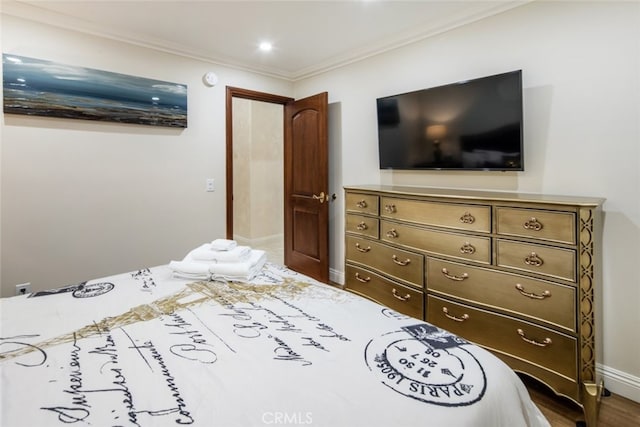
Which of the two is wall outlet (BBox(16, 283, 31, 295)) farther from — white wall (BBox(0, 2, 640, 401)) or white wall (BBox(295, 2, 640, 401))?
white wall (BBox(295, 2, 640, 401))

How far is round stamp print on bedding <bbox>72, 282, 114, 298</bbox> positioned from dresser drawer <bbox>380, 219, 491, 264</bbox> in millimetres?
1837

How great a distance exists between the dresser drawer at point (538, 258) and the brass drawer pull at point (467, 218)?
0.19 m

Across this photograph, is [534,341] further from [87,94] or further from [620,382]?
[87,94]

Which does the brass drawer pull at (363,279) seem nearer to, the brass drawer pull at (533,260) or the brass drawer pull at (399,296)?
the brass drawer pull at (399,296)

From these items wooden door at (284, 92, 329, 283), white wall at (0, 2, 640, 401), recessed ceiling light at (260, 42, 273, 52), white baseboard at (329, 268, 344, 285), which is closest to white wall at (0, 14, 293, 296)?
white wall at (0, 2, 640, 401)

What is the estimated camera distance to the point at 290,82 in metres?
4.26

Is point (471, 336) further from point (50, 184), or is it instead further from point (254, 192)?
point (254, 192)

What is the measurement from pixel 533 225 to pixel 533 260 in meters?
0.19

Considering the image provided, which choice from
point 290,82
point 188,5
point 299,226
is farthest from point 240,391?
point 290,82

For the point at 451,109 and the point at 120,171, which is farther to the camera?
the point at 120,171

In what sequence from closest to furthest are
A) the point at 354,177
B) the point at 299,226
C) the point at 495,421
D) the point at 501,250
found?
1. the point at 495,421
2. the point at 501,250
3. the point at 354,177
4. the point at 299,226

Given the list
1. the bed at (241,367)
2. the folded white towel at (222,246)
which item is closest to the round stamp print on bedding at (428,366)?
the bed at (241,367)

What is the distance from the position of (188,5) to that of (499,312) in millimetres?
2927

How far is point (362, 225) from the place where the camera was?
9.44ft
